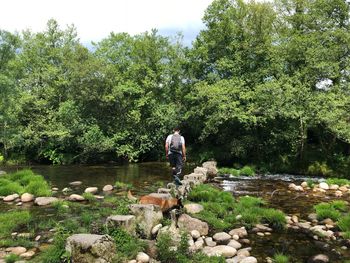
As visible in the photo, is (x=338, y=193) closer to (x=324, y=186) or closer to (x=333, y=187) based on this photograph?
(x=324, y=186)

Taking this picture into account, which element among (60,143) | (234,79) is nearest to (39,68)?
(60,143)

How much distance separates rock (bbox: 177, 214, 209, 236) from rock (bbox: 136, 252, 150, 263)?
7.02 ft

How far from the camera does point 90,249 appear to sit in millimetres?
5965

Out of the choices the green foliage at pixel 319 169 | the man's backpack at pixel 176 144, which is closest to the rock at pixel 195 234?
the man's backpack at pixel 176 144

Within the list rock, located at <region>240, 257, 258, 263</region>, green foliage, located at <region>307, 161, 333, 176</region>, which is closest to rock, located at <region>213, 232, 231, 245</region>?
rock, located at <region>240, 257, 258, 263</region>

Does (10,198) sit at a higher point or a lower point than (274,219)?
higher

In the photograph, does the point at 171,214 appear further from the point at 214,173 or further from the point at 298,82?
the point at 298,82

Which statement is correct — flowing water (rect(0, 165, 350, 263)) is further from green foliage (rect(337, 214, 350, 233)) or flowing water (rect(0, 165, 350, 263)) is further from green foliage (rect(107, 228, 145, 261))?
green foliage (rect(107, 228, 145, 261))

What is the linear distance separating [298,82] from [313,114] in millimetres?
2970

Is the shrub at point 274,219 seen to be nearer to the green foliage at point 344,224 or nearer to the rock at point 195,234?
the green foliage at point 344,224

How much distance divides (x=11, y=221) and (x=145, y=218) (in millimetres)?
4197

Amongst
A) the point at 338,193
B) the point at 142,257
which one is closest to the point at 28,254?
the point at 142,257

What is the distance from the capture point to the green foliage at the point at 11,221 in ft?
28.1

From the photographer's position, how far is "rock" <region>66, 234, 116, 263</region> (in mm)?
5965
